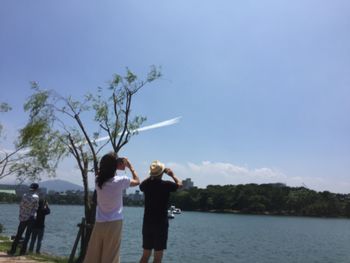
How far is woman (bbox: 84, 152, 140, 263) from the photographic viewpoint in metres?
6.01

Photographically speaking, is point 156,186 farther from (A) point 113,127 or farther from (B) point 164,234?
(A) point 113,127

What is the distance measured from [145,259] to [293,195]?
15464 centimetres

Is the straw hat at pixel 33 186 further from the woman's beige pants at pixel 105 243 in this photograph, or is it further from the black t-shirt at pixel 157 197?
the woman's beige pants at pixel 105 243

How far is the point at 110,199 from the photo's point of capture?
19.9ft

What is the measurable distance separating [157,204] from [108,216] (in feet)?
4.63

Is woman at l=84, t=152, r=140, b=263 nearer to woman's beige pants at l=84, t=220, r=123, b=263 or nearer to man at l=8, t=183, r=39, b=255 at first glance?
woman's beige pants at l=84, t=220, r=123, b=263

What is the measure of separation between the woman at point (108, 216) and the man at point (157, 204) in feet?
3.94

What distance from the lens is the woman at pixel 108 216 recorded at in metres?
6.01

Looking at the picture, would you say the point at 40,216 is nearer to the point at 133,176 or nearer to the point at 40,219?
the point at 40,219

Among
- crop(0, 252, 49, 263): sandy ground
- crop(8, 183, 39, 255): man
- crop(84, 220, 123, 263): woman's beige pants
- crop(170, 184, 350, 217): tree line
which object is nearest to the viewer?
crop(84, 220, 123, 263): woman's beige pants

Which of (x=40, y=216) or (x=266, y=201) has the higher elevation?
(x=266, y=201)

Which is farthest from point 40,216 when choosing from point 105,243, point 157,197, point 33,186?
point 105,243

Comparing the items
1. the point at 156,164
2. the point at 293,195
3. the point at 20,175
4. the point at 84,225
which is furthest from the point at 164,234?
the point at 293,195

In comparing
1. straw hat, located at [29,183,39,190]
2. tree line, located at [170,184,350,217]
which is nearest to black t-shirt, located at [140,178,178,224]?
straw hat, located at [29,183,39,190]
